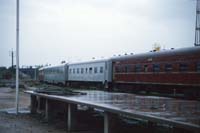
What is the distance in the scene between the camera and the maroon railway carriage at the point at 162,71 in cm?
1797

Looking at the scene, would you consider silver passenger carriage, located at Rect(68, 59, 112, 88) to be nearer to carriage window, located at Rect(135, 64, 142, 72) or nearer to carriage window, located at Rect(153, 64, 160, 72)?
carriage window, located at Rect(135, 64, 142, 72)

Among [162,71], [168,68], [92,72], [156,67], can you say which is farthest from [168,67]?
[92,72]

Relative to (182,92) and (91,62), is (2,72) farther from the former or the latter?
(182,92)

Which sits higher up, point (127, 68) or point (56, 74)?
point (127, 68)

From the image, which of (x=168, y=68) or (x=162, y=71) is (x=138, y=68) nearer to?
(x=162, y=71)

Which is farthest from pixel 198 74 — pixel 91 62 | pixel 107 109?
pixel 91 62

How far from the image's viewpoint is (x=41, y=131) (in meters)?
11.0

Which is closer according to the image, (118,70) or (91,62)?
(118,70)

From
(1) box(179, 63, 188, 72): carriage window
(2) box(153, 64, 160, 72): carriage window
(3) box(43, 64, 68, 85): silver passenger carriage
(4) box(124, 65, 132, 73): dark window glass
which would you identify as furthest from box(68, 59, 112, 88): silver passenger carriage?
(1) box(179, 63, 188, 72): carriage window

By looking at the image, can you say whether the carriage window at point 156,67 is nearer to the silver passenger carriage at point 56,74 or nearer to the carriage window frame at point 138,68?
the carriage window frame at point 138,68

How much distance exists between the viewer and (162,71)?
66.7 ft

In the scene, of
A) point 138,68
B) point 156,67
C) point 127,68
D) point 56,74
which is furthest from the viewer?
point 56,74

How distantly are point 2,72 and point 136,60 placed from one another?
6082cm

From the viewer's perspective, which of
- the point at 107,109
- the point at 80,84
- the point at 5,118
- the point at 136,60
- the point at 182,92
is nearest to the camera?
the point at 107,109
